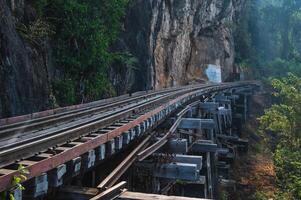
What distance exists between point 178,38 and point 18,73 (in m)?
22.3

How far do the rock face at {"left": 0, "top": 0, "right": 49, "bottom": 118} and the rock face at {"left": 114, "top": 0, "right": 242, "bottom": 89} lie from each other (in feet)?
37.1

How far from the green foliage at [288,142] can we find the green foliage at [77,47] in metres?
7.49

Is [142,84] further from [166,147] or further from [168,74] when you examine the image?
[166,147]

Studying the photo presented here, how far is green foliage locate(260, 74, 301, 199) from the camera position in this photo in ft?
39.1

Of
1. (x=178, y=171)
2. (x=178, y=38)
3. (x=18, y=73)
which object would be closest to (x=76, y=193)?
(x=178, y=171)

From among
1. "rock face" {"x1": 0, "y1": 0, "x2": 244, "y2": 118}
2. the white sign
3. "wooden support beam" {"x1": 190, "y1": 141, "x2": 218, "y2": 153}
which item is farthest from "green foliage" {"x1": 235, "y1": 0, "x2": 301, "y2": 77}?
"wooden support beam" {"x1": 190, "y1": 141, "x2": 218, "y2": 153}

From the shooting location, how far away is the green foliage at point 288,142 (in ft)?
39.1

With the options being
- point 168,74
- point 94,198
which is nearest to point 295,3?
point 168,74

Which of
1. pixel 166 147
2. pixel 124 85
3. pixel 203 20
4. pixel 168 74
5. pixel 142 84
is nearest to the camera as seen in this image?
pixel 166 147

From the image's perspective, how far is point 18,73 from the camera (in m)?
11.4

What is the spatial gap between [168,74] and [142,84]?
651cm

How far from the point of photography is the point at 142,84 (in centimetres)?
2453

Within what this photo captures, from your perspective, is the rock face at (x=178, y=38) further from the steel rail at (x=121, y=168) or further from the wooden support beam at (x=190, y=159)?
the wooden support beam at (x=190, y=159)

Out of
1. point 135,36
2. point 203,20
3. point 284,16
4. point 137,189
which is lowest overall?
point 137,189
